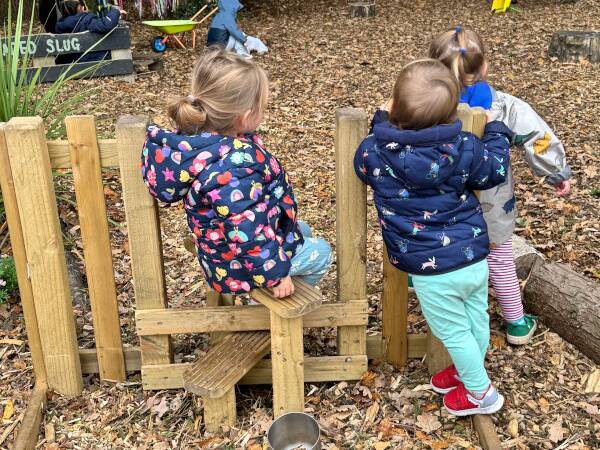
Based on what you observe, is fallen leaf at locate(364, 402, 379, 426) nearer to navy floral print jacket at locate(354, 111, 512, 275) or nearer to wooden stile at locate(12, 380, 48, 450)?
navy floral print jacket at locate(354, 111, 512, 275)

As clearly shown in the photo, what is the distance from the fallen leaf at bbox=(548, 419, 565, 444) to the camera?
3199 mm

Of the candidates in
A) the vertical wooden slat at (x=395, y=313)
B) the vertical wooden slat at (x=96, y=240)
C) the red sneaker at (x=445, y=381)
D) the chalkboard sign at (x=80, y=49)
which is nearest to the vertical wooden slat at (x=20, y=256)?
the vertical wooden slat at (x=96, y=240)

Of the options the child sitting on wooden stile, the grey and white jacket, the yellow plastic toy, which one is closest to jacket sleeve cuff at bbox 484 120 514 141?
the grey and white jacket

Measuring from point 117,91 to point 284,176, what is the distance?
248 inches

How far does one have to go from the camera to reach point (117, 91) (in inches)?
341

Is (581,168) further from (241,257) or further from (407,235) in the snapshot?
(241,257)

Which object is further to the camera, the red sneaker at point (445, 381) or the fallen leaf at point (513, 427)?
the red sneaker at point (445, 381)

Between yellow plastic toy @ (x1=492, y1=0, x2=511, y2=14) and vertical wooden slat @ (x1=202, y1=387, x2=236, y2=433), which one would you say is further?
yellow plastic toy @ (x1=492, y1=0, x2=511, y2=14)

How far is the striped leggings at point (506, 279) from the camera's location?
3.62 m

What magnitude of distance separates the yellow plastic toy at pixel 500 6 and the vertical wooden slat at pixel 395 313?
34.3 feet

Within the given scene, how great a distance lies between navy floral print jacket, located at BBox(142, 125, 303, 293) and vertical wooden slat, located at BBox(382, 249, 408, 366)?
0.74 m

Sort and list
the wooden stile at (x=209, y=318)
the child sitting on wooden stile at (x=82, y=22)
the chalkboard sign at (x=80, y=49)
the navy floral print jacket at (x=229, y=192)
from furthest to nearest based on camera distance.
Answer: the child sitting on wooden stile at (x=82, y=22)
the chalkboard sign at (x=80, y=49)
the wooden stile at (x=209, y=318)
the navy floral print jacket at (x=229, y=192)

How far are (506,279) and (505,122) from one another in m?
0.83

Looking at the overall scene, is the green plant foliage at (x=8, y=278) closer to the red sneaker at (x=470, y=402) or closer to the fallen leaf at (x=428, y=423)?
the fallen leaf at (x=428, y=423)
